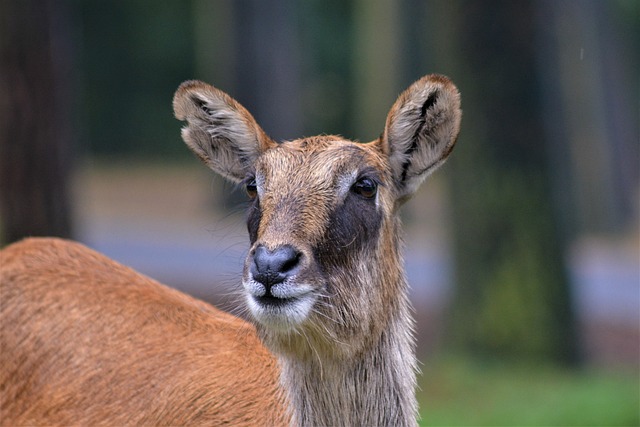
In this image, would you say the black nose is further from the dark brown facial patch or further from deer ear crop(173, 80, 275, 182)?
deer ear crop(173, 80, 275, 182)

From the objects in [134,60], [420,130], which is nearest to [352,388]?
[420,130]

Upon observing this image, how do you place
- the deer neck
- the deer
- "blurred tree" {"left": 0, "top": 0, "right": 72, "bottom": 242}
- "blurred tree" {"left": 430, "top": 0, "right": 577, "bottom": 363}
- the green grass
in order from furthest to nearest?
"blurred tree" {"left": 430, "top": 0, "right": 577, "bottom": 363} < the green grass < "blurred tree" {"left": 0, "top": 0, "right": 72, "bottom": 242} < the deer neck < the deer

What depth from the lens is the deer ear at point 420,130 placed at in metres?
5.66

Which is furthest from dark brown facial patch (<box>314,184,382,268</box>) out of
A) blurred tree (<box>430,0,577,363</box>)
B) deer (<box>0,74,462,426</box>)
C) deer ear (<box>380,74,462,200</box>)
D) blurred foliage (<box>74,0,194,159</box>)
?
blurred foliage (<box>74,0,194,159</box>)

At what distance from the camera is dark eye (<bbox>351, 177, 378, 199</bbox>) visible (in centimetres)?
551

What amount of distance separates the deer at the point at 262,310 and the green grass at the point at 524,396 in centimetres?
555

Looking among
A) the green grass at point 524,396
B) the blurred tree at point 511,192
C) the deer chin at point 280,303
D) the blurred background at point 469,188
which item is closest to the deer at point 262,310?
the deer chin at point 280,303

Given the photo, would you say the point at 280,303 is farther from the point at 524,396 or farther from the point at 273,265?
the point at 524,396

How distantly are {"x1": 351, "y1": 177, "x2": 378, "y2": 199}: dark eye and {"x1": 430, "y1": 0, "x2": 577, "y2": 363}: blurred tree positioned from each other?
28.5ft

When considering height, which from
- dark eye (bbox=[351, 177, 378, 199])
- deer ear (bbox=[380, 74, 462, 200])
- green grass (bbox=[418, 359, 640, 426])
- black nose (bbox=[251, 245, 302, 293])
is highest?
deer ear (bbox=[380, 74, 462, 200])

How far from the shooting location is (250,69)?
22.0 m

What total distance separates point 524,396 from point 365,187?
745 cm

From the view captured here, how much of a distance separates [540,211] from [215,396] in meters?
8.80

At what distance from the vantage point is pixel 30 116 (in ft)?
35.7
